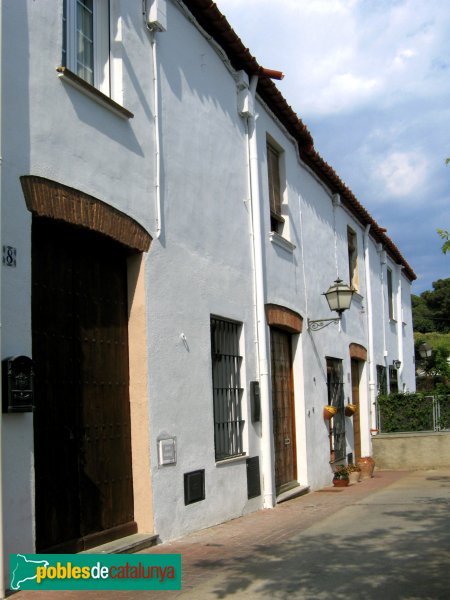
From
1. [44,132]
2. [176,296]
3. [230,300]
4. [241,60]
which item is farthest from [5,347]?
[241,60]

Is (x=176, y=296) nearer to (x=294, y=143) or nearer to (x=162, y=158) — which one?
(x=162, y=158)

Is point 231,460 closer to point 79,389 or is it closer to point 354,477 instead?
point 79,389

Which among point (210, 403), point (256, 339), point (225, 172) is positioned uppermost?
point (225, 172)

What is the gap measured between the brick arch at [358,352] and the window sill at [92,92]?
10.2 m

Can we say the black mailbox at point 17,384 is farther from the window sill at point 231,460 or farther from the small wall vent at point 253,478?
the small wall vent at point 253,478

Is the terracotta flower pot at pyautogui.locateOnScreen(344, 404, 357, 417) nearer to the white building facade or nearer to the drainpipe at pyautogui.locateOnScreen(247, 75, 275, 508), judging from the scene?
the white building facade

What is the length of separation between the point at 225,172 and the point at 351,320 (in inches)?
300

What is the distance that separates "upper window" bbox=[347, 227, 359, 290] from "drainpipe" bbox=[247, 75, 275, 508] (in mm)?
7005

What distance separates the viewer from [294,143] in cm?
1334

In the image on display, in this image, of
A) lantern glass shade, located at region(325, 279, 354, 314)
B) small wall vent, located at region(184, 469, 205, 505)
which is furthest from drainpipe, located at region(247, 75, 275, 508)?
lantern glass shade, located at region(325, 279, 354, 314)

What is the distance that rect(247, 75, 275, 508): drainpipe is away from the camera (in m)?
10.4

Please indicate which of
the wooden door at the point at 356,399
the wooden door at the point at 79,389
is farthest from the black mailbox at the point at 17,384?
the wooden door at the point at 356,399

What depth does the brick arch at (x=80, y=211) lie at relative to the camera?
5973mm

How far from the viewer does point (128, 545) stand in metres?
6.84
